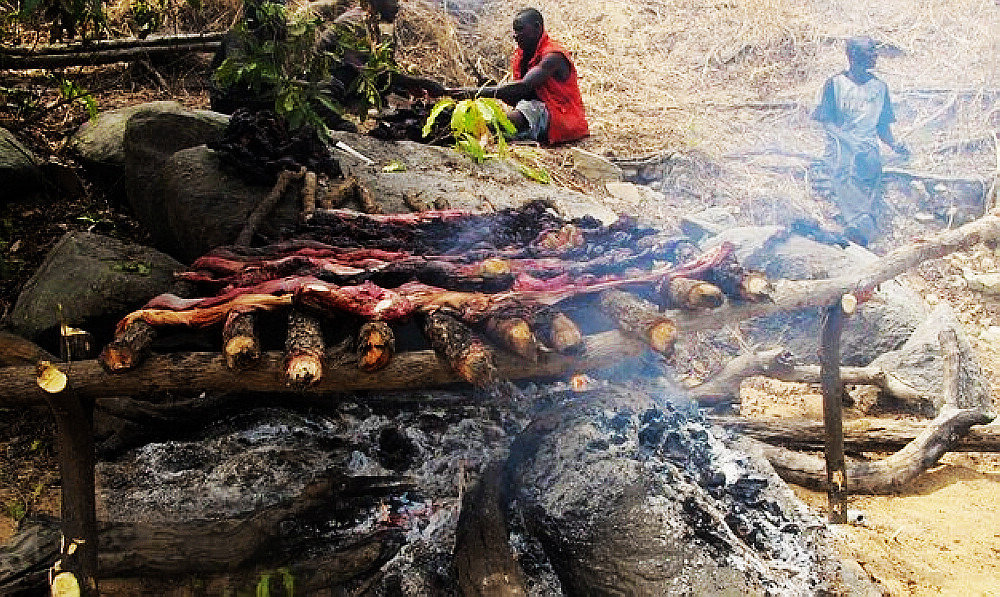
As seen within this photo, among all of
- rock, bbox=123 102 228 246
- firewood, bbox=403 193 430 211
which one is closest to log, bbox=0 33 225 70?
rock, bbox=123 102 228 246

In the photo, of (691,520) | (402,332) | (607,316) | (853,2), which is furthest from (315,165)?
(853,2)

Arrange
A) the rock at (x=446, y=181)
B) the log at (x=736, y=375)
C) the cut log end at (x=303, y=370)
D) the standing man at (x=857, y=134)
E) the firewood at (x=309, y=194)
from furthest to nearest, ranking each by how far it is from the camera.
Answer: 1. the standing man at (x=857, y=134)
2. the rock at (x=446, y=181)
3. the log at (x=736, y=375)
4. the firewood at (x=309, y=194)
5. the cut log end at (x=303, y=370)

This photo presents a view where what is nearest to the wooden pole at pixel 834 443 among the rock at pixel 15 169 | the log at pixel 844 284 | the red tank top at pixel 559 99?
the log at pixel 844 284

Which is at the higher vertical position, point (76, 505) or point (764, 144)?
point (76, 505)

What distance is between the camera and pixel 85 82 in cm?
959

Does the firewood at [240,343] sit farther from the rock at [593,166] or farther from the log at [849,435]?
the rock at [593,166]

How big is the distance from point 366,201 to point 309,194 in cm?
43

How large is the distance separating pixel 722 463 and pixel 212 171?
4148mm

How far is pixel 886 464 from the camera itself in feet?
16.5

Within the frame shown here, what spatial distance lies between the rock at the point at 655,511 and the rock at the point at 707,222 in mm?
4567

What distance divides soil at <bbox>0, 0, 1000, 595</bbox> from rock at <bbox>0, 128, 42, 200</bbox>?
16cm

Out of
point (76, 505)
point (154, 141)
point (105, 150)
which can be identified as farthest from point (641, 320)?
point (105, 150)

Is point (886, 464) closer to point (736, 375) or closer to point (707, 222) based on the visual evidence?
point (736, 375)

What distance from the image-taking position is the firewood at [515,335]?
262 cm
